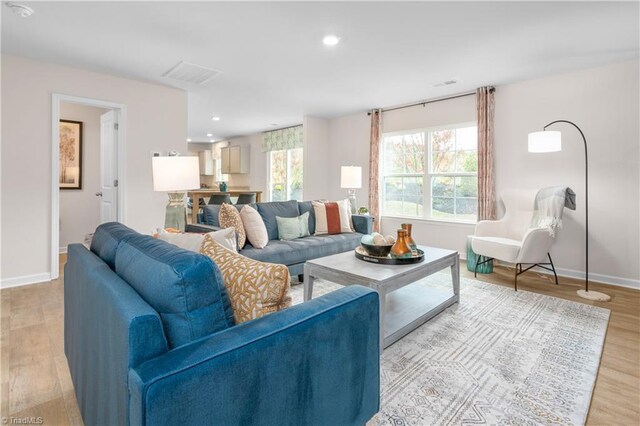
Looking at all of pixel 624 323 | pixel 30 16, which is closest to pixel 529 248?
pixel 624 323

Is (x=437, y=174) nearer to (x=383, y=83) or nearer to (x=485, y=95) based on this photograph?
(x=485, y=95)

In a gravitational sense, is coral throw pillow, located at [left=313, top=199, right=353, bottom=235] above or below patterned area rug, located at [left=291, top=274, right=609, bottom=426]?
above

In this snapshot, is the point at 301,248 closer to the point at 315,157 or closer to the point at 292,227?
the point at 292,227

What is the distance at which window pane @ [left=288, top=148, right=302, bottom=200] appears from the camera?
7613 millimetres

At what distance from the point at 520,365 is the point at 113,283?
2.23 m

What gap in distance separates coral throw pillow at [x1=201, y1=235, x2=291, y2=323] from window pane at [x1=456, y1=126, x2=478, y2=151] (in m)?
4.40

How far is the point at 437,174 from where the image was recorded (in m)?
5.13

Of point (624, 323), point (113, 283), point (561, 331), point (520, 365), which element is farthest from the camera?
point (624, 323)

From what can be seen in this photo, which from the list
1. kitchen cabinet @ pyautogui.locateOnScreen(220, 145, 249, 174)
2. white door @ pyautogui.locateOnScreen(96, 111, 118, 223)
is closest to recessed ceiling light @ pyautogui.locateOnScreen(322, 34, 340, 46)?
white door @ pyautogui.locateOnScreen(96, 111, 118, 223)

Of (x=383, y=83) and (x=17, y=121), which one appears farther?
(x=383, y=83)

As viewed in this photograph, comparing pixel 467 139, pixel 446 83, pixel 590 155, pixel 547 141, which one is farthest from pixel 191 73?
pixel 590 155

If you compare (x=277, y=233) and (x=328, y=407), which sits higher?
(x=277, y=233)

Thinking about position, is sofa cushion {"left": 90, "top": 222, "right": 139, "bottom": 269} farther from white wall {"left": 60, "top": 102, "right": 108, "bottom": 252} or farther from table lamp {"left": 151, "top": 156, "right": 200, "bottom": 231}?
white wall {"left": 60, "top": 102, "right": 108, "bottom": 252}

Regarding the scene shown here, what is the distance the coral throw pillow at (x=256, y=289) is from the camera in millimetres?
1124
